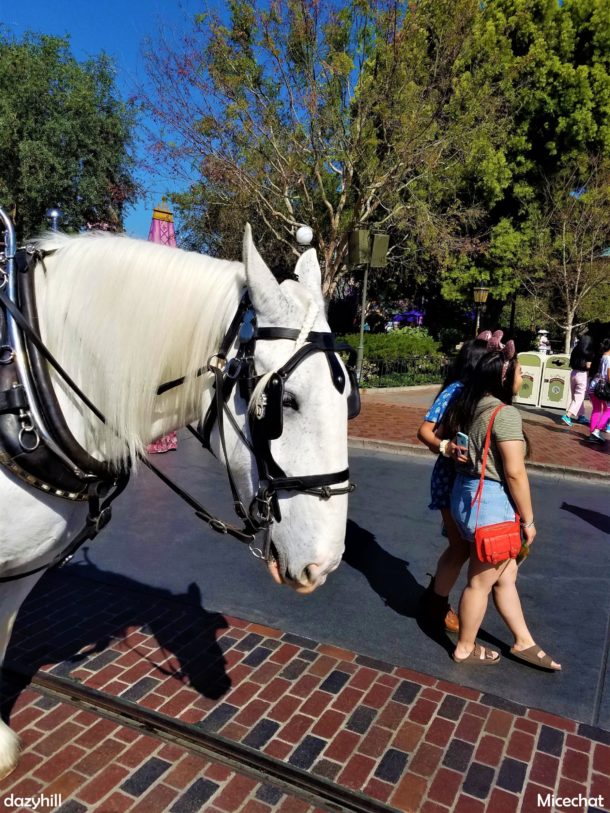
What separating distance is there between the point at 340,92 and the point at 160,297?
46.4 ft

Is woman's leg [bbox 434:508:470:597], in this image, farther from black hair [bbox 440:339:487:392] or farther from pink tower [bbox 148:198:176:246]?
pink tower [bbox 148:198:176:246]

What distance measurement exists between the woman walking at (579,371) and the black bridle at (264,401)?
34.3ft

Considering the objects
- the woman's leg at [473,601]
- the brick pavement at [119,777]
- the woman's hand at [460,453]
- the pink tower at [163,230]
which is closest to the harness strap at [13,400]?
the brick pavement at [119,777]

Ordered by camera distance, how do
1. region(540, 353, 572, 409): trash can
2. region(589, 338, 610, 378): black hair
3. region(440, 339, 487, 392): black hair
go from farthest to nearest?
region(540, 353, 572, 409): trash can < region(589, 338, 610, 378): black hair < region(440, 339, 487, 392): black hair

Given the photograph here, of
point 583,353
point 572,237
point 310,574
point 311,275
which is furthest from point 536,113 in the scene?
point 310,574

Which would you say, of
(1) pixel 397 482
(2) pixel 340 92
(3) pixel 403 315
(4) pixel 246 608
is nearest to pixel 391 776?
(4) pixel 246 608

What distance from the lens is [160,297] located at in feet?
5.84

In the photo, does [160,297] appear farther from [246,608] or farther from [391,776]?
[246,608]

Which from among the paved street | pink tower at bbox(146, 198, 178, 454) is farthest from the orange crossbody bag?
pink tower at bbox(146, 198, 178, 454)

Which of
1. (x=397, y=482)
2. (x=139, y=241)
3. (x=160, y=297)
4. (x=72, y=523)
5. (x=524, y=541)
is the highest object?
(x=139, y=241)

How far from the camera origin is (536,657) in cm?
332

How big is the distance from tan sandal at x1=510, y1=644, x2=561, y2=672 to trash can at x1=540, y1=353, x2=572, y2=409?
1102cm

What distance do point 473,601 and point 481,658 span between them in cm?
40

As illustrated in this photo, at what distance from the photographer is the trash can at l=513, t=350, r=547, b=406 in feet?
44.6
